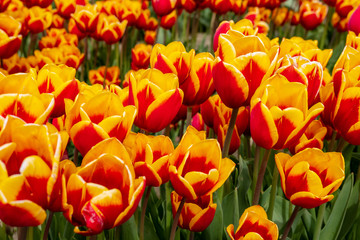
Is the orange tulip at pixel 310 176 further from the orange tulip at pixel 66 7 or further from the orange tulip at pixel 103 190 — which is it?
the orange tulip at pixel 66 7

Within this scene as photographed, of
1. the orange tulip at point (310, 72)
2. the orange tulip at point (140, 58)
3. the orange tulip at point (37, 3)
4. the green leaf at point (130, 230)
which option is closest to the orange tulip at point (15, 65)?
the orange tulip at point (37, 3)

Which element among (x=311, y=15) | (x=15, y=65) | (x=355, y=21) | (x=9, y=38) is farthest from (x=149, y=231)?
(x=311, y=15)

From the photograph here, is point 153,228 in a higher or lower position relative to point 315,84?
lower

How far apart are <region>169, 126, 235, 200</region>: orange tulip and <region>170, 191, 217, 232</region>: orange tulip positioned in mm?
107

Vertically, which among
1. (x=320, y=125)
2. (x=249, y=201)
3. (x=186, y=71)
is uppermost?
(x=186, y=71)

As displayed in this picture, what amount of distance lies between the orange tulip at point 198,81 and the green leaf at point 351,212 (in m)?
0.47

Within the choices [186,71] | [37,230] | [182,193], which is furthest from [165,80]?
[37,230]

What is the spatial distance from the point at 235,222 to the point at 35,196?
1.68 feet

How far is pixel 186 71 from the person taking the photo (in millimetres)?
835

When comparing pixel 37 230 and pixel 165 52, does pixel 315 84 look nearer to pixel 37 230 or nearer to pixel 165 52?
pixel 165 52

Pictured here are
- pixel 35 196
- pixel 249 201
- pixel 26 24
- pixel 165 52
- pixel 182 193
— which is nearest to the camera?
pixel 35 196

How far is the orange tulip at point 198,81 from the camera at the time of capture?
33.1 inches

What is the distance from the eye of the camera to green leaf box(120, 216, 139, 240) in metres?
0.79

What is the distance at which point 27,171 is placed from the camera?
492mm
